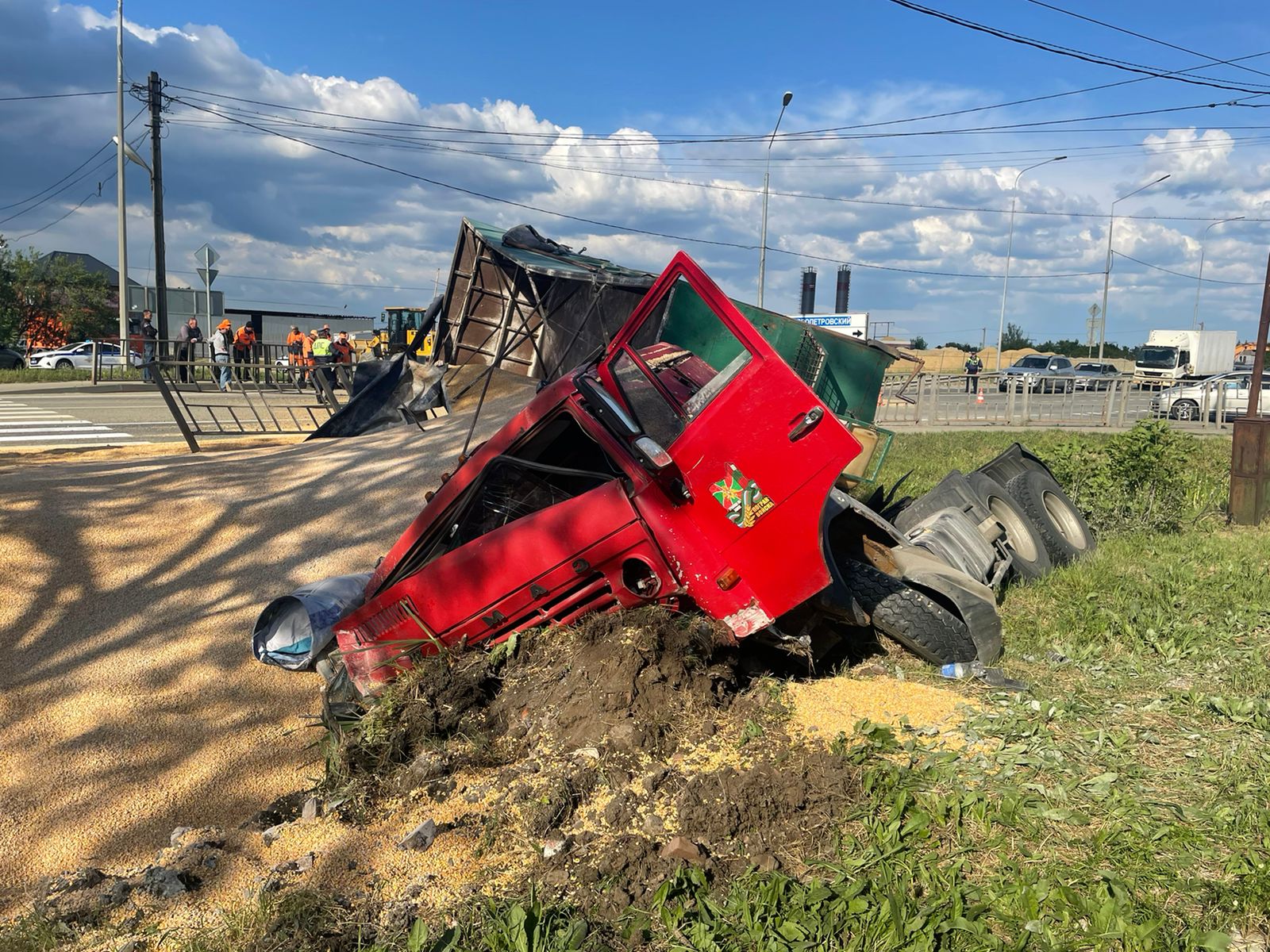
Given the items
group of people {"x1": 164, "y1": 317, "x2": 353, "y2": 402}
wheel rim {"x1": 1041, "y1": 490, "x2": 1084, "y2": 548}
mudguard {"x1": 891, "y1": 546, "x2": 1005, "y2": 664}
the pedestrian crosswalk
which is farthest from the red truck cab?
the pedestrian crosswalk

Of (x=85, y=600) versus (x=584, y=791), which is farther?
(x=85, y=600)

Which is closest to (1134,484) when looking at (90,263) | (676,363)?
(676,363)

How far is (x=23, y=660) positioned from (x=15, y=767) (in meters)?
1.16

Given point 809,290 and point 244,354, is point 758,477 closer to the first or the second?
point 244,354

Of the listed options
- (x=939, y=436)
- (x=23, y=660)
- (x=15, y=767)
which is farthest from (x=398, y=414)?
(x=939, y=436)

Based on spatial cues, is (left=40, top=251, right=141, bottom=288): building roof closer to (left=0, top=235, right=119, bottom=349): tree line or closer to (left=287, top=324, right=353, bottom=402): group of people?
(left=0, top=235, right=119, bottom=349): tree line

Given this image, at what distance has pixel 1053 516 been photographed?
7.96m

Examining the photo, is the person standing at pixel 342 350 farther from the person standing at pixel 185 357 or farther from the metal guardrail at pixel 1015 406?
the metal guardrail at pixel 1015 406

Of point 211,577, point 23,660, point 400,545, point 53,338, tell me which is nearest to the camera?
point 400,545

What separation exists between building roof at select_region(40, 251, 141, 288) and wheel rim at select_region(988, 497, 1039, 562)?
136ft

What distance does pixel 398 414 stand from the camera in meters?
12.6

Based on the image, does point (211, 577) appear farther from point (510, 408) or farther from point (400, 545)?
point (510, 408)

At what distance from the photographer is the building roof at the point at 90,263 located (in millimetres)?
47156

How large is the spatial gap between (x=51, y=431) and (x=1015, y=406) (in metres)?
18.3
